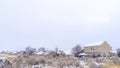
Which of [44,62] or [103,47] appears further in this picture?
[103,47]

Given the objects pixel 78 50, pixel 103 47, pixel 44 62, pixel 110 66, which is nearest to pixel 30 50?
pixel 78 50

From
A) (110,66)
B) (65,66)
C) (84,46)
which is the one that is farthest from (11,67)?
(84,46)

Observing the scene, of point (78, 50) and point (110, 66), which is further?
point (78, 50)

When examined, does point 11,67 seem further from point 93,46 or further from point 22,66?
point 93,46

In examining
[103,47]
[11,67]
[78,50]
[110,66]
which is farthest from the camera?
[78,50]

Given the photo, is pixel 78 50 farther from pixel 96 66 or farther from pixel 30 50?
pixel 96 66

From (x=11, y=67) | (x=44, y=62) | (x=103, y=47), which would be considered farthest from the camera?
(x=103, y=47)

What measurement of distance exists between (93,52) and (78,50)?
4.85 m

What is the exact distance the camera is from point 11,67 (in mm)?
18203

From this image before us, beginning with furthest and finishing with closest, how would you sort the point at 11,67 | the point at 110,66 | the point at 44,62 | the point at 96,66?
1. the point at 44,62
2. the point at 110,66
3. the point at 96,66
4. the point at 11,67

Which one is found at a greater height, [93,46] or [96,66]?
[93,46]

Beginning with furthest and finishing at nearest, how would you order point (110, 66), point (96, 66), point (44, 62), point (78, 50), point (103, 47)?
point (78, 50)
point (103, 47)
point (44, 62)
point (110, 66)
point (96, 66)

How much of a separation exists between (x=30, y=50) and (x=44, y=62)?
38.5 metres

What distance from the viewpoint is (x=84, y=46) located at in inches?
2603
